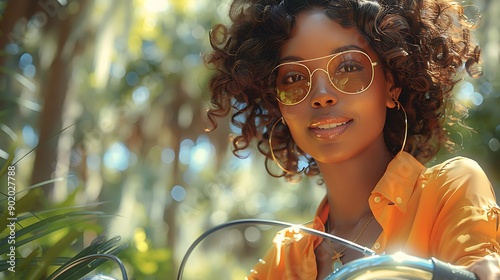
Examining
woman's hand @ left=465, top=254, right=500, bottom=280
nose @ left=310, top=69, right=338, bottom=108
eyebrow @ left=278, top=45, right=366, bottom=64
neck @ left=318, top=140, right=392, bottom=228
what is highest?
woman's hand @ left=465, top=254, right=500, bottom=280

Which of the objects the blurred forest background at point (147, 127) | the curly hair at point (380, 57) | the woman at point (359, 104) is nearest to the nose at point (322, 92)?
the woman at point (359, 104)

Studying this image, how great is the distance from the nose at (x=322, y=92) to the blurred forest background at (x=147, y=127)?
0.74m

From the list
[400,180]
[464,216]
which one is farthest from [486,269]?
[400,180]

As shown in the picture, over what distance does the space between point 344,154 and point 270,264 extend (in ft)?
1.42

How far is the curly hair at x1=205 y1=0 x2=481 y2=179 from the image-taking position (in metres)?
2.20

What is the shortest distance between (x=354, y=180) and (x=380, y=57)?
13.3 inches

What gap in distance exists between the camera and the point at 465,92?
674 cm

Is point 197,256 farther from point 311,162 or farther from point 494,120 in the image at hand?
point 311,162

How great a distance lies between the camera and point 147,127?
12.3 metres

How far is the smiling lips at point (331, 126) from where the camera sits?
209 centimetres

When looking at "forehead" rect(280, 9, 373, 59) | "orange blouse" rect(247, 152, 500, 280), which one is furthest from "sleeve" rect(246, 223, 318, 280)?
"forehead" rect(280, 9, 373, 59)

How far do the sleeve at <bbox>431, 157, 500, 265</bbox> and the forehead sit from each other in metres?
0.41

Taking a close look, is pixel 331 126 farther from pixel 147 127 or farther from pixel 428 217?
pixel 147 127

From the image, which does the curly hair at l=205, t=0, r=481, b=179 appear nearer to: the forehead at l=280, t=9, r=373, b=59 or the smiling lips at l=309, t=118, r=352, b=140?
the forehead at l=280, t=9, r=373, b=59
